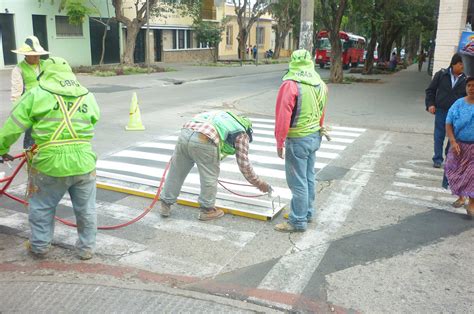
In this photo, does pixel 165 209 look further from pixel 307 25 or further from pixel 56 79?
pixel 307 25

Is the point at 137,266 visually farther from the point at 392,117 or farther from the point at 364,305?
the point at 392,117

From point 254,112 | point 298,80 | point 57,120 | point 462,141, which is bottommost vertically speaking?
point 254,112

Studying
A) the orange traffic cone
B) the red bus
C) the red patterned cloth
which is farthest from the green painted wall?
the red patterned cloth

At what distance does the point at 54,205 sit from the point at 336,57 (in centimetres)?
2297

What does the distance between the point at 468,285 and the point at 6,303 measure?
3.71 metres

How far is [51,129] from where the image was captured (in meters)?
4.02

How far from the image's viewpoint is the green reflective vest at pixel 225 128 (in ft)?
16.5

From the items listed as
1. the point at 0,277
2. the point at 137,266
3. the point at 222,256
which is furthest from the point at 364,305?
the point at 0,277

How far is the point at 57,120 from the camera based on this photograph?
403cm

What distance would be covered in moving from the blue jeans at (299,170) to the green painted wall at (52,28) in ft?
82.2

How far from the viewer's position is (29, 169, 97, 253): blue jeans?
416 cm

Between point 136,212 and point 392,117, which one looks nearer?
point 136,212

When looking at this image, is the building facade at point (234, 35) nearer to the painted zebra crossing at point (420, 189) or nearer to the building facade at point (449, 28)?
the building facade at point (449, 28)

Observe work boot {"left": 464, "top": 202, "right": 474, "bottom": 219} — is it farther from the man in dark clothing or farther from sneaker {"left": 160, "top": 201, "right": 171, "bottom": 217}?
sneaker {"left": 160, "top": 201, "right": 171, "bottom": 217}
